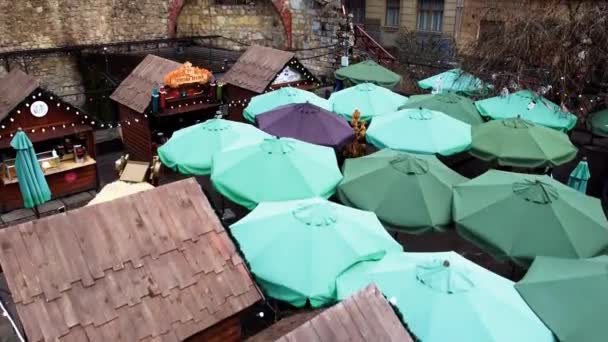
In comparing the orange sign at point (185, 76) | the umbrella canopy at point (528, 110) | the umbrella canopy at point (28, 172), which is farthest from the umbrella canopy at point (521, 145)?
the umbrella canopy at point (28, 172)

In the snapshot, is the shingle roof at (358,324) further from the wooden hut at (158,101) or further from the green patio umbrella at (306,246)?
the wooden hut at (158,101)

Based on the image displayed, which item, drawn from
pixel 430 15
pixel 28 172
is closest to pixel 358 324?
pixel 28 172

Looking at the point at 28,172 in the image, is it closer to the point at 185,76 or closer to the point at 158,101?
the point at 158,101

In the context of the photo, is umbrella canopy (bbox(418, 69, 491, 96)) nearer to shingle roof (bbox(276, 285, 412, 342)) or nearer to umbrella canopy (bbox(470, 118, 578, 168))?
umbrella canopy (bbox(470, 118, 578, 168))

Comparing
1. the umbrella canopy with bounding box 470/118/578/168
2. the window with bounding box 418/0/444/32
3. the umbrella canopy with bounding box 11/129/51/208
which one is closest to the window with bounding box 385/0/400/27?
the window with bounding box 418/0/444/32

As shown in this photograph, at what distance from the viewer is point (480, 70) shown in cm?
1366

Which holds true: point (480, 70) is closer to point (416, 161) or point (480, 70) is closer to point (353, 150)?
point (353, 150)

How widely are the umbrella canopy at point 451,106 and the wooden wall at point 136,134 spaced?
6406 millimetres

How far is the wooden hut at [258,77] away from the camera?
43.2ft

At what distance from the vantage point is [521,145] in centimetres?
998

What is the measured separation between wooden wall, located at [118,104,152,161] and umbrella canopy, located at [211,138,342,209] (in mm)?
3852

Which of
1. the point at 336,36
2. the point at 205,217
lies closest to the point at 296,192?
the point at 205,217

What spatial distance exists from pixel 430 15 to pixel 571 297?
2563cm

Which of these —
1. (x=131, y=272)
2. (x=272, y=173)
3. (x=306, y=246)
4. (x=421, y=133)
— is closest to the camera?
(x=131, y=272)
